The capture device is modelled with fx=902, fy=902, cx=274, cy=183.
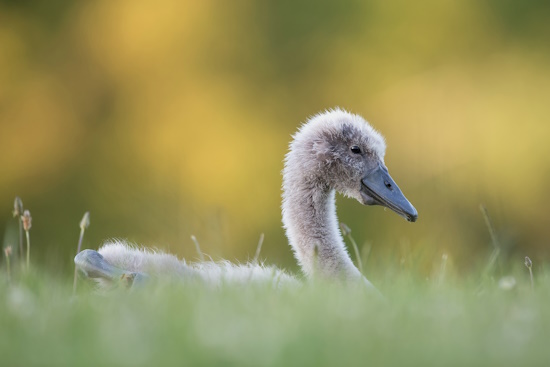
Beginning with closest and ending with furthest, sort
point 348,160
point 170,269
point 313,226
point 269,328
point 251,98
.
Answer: point 269,328
point 170,269
point 313,226
point 348,160
point 251,98

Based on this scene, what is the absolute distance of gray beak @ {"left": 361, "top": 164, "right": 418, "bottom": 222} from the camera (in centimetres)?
536

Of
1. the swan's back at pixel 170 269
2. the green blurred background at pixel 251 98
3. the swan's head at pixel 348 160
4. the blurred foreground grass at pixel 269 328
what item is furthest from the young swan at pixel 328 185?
the green blurred background at pixel 251 98

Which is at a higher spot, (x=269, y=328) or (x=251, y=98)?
(x=251, y=98)

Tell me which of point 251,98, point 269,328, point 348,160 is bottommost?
point 269,328

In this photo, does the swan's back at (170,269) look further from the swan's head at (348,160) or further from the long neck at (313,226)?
the swan's head at (348,160)

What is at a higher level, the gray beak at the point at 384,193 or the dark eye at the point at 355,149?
the dark eye at the point at 355,149

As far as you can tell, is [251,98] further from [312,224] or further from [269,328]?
[269,328]

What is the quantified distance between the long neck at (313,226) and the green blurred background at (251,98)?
6.54m

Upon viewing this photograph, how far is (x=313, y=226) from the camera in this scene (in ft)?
17.8

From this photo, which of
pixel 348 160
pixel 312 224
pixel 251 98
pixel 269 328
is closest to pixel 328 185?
pixel 348 160

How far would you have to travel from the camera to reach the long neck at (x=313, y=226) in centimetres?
518

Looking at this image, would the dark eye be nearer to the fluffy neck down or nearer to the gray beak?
Answer: the gray beak

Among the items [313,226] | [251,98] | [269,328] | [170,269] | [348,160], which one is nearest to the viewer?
[269,328]

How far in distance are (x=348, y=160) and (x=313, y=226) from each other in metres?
0.47
